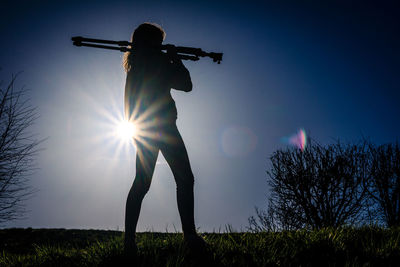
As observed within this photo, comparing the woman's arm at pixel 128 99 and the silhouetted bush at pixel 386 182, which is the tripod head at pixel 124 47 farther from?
the silhouetted bush at pixel 386 182

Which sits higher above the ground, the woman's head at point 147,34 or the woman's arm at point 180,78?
the woman's head at point 147,34

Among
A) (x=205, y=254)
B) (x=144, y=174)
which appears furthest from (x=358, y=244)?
(x=144, y=174)

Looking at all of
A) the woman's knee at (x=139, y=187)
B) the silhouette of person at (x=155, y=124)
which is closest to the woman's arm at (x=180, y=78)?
the silhouette of person at (x=155, y=124)

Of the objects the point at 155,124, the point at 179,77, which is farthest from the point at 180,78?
the point at 155,124

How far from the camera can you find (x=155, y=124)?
2422mm

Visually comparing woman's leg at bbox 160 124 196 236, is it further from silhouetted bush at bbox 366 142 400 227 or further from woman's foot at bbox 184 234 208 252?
silhouetted bush at bbox 366 142 400 227

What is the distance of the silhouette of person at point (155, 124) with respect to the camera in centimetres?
232

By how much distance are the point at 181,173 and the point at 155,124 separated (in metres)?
0.58

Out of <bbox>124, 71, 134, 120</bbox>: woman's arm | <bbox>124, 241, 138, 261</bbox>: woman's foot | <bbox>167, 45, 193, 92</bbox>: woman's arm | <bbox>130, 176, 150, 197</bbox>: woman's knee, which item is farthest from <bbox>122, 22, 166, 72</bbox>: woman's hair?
<bbox>124, 241, 138, 261</bbox>: woman's foot

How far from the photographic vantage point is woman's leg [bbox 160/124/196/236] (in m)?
2.34

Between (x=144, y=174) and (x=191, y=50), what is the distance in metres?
1.59

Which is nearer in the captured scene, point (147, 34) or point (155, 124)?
point (155, 124)

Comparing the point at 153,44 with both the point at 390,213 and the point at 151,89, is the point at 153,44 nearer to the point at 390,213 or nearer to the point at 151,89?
the point at 151,89

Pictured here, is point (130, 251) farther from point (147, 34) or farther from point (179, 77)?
point (147, 34)
